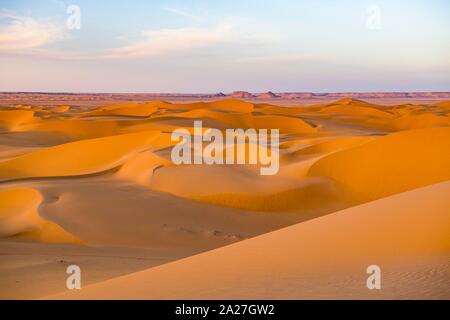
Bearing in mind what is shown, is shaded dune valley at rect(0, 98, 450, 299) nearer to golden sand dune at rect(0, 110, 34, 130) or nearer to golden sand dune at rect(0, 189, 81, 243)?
golden sand dune at rect(0, 189, 81, 243)

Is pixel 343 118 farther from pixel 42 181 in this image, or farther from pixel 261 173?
pixel 42 181

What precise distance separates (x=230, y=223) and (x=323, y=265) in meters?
6.35

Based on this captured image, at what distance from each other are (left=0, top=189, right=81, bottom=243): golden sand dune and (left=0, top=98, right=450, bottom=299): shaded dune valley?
0.11 ft

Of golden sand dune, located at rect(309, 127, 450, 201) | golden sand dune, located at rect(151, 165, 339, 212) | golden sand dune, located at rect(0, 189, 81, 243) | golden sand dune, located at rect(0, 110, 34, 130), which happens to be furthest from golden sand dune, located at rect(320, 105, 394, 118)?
golden sand dune, located at rect(0, 189, 81, 243)

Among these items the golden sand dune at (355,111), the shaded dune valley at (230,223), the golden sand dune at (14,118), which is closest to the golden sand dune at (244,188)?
the shaded dune valley at (230,223)

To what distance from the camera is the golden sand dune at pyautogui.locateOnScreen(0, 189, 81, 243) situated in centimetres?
974

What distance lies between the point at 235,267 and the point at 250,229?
19.5 ft

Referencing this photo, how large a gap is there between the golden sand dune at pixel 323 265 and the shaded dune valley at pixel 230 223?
0.02m

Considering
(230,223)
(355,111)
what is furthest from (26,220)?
(355,111)
